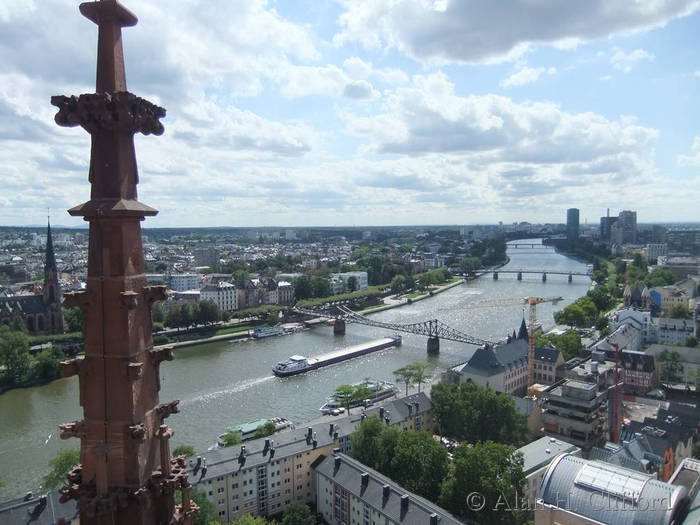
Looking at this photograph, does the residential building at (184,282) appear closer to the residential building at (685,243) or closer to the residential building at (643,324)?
the residential building at (643,324)

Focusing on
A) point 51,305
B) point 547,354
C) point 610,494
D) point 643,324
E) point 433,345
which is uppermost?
point 610,494

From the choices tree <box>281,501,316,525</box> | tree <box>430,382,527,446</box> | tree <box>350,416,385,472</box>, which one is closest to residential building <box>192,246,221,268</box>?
tree <box>430,382,527,446</box>

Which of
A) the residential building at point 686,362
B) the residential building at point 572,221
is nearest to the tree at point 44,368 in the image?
the residential building at point 686,362

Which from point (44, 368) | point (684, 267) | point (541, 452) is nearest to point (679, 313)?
point (684, 267)

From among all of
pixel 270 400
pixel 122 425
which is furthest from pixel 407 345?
pixel 122 425

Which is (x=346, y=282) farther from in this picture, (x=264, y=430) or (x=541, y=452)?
(x=541, y=452)

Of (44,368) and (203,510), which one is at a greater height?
(203,510)
